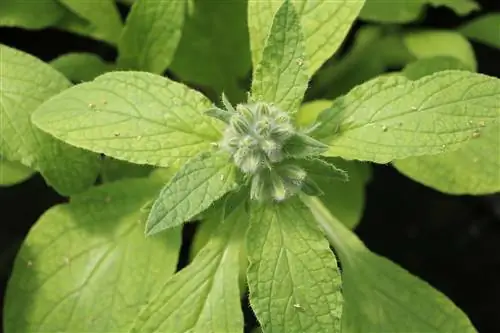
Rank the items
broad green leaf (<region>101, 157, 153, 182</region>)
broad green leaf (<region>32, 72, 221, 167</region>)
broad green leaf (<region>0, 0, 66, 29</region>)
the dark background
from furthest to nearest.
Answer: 1. the dark background
2. broad green leaf (<region>101, 157, 153, 182</region>)
3. broad green leaf (<region>0, 0, 66, 29</region>)
4. broad green leaf (<region>32, 72, 221, 167</region>)

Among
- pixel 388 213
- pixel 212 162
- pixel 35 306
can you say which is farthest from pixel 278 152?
pixel 388 213

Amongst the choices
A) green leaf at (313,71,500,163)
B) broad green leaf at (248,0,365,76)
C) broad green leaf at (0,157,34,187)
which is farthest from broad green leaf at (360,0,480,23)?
broad green leaf at (0,157,34,187)

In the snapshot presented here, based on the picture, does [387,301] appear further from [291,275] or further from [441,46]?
[441,46]

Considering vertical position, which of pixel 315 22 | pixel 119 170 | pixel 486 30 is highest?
pixel 486 30

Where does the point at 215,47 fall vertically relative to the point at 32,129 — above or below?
above

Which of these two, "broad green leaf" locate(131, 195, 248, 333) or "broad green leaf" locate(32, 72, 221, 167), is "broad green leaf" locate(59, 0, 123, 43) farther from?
"broad green leaf" locate(131, 195, 248, 333)

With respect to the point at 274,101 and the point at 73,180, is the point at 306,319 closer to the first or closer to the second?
the point at 274,101

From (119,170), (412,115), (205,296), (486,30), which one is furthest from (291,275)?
(486,30)
